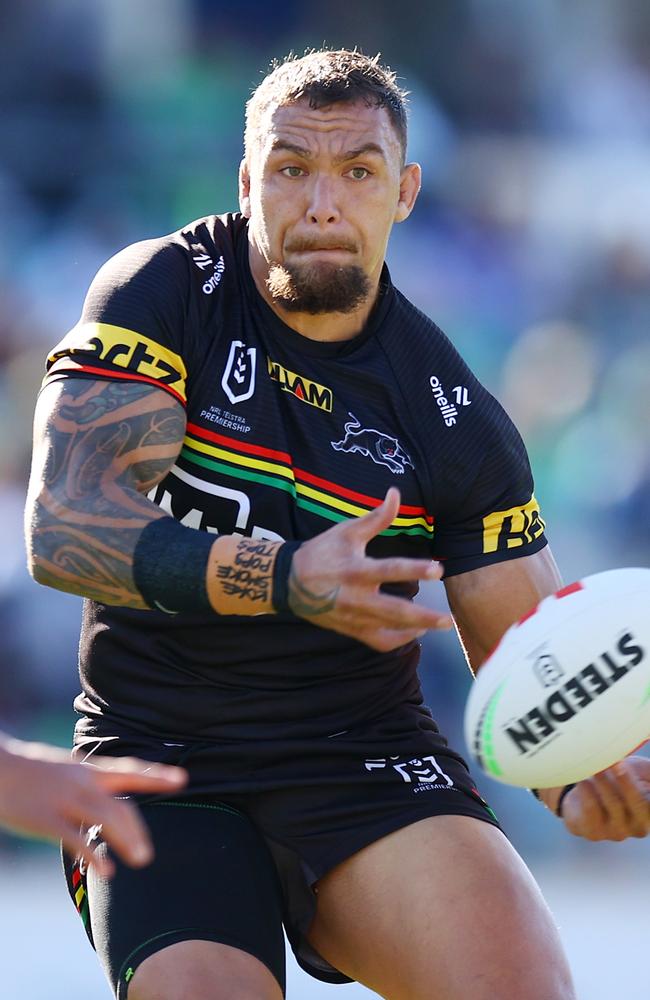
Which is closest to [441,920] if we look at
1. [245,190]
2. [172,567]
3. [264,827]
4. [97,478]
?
[264,827]

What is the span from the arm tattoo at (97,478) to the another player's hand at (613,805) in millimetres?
1165

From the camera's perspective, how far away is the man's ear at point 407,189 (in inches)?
152

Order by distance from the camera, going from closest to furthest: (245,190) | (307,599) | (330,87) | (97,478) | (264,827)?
(307,599)
(97,478)
(264,827)
(330,87)
(245,190)

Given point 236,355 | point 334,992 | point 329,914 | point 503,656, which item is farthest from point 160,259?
point 334,992

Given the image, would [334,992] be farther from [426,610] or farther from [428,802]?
[426,610]

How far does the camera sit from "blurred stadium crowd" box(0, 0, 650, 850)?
7.59m

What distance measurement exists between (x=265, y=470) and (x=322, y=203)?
657mm

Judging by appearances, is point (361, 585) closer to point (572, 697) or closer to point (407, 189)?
point (572, 697)

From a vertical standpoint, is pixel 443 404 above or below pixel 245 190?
below

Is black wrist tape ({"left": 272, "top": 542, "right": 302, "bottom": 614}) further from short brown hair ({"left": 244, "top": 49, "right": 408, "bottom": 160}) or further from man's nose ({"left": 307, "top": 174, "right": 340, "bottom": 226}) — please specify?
short brown hair ({"left": 244, "top": 49, "right": 408, "bottom": 160})

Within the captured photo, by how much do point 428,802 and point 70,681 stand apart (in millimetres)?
3979

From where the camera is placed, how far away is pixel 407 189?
3.90m

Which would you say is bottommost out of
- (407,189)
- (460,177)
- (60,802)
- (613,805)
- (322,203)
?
(613,805)

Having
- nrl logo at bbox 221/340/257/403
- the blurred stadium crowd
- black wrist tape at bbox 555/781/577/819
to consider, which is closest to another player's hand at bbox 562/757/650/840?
black wrist tape at bbox 555/781/577/819
